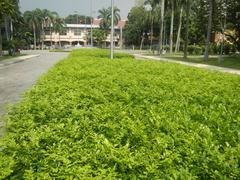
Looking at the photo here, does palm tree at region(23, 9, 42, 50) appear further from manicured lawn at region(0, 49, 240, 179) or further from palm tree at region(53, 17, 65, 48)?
manicured lawn at region(0, 49, 240, 179)

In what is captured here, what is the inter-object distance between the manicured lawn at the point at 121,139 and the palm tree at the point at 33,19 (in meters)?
94.9

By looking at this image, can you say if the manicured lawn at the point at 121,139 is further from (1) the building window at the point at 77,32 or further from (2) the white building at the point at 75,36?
(1) the building window at the point at 77,32

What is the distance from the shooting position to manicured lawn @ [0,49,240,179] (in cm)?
304

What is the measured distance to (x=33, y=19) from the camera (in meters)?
98.2

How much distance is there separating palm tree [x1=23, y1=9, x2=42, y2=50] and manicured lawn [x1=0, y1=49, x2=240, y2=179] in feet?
311

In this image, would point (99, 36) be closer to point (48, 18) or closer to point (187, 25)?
point (48, 18)

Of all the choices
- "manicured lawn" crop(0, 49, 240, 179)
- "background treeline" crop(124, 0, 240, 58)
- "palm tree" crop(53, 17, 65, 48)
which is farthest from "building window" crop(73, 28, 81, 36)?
"manicured lawn" crop(0, 49, 240, 179)

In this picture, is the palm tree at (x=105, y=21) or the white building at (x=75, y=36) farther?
the white building at (x=75, y=36)

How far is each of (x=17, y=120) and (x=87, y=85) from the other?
2.89 m


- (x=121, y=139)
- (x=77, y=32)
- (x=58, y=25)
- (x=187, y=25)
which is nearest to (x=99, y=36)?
(x=58, y=25)

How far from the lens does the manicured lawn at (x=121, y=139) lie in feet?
9.98

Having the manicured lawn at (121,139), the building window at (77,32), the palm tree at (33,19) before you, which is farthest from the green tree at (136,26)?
the manicured lawn at (121,139)

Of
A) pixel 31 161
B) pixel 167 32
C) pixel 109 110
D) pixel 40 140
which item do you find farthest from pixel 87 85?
pixel 167 32

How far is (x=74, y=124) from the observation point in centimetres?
434
